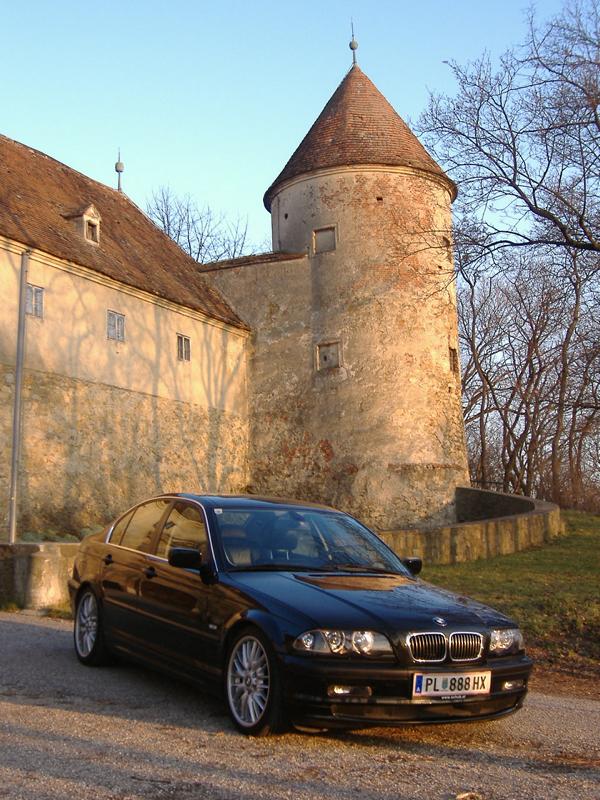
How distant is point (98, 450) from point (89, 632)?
15.3 metres

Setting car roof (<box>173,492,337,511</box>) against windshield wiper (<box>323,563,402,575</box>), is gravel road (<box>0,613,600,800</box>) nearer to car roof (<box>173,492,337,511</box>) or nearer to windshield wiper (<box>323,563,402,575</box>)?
windshield wiper (<box>323,563,402,575</box>)

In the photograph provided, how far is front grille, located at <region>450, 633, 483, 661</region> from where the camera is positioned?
5664 mm

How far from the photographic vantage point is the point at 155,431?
82.5 ft

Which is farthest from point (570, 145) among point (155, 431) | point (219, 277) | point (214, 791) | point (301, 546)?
point (219, 277)

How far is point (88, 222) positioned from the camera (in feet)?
81.6

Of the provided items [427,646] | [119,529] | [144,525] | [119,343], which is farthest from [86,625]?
[119,343]

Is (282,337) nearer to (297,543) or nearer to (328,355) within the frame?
(328,355)

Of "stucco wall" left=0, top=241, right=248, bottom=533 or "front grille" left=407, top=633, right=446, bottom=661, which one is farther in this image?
"stucco wall" left=0, top=241, right=248, bottom=533

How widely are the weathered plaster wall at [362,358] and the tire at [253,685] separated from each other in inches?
798

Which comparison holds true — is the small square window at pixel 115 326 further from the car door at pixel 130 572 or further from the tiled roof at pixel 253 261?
the car door at pixel 130 572

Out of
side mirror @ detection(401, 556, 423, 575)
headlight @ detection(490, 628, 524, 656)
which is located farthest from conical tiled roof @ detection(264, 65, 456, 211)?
headlight @ detection(490, 628, 524, 656)

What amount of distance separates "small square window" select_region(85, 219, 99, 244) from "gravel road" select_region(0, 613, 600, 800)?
19328mm

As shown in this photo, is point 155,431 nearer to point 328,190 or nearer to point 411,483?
point 411,483

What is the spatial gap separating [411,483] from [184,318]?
338 inches
